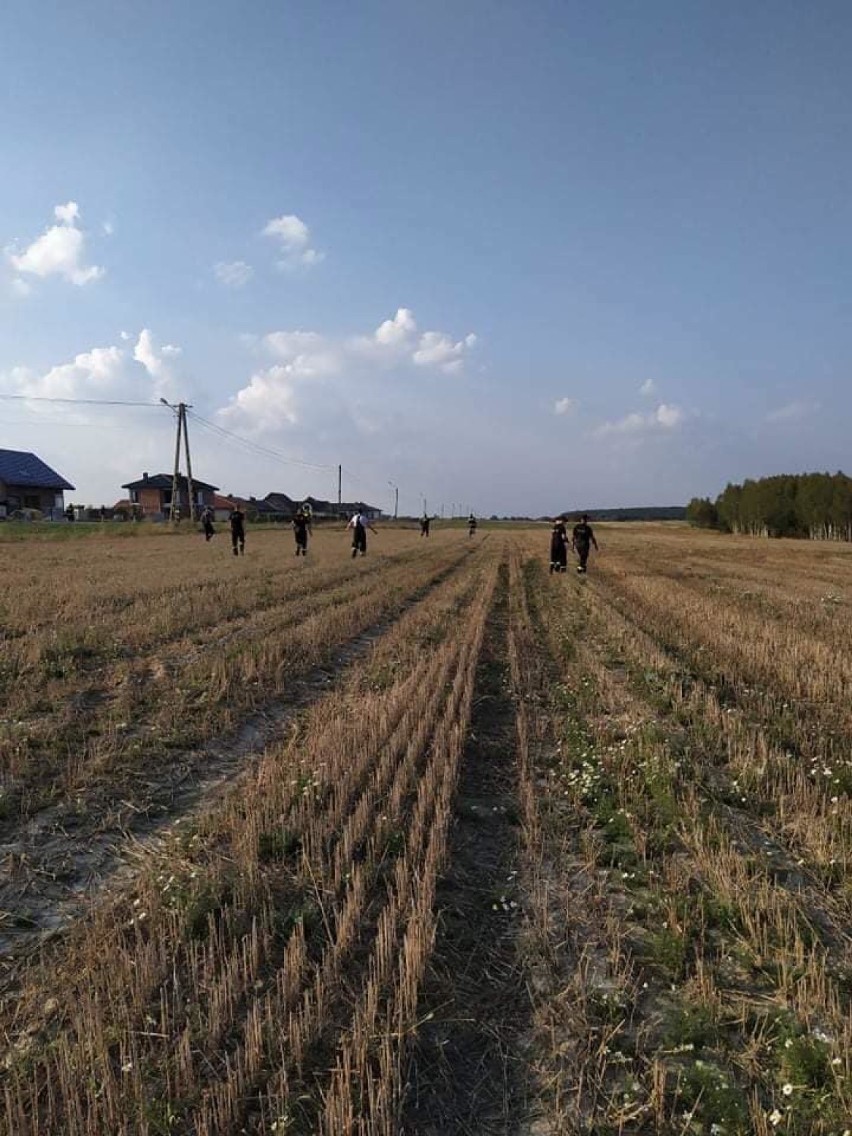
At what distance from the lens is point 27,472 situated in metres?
67.0

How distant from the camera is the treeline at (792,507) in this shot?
258 ft

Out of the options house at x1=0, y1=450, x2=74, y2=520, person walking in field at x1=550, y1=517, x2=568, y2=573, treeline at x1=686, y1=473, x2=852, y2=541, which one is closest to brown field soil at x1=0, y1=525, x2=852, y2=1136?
person walking in field at x1=550, y1=517, x2=568, y2=573

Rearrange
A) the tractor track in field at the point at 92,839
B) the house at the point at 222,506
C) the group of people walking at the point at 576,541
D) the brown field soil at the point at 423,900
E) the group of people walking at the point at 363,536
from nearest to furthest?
the brown field soil at the point at 423,900 → the tractor track in field at the point at 92,839 → the group of people walking at the point at 576,541 → the group of people walking at the point at 363,536 → the house at the point at 222,506

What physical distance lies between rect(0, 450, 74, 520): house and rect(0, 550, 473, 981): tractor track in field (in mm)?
66996

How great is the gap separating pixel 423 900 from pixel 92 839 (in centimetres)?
259

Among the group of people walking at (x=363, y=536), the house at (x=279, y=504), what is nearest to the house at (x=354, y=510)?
the house at (x=279, y=504)

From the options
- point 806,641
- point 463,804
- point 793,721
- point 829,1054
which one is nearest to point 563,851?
point 463,804

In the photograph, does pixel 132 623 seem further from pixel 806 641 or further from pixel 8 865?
pixel 806 641

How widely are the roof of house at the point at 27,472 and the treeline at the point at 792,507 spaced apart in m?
84.4

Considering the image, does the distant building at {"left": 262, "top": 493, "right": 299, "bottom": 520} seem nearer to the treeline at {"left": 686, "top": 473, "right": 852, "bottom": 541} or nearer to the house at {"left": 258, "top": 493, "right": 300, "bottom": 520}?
the house at {"left": 258, "top": 493, "right": 300, "bottom": 520}

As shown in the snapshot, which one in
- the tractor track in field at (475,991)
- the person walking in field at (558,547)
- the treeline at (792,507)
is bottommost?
the tractor track in field at (475,991)

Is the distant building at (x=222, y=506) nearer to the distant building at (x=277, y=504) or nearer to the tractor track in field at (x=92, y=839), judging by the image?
the distant building at (x=277, y=504)

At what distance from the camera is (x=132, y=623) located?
12.7m

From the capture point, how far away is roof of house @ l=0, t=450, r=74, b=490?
64938 millimetres
